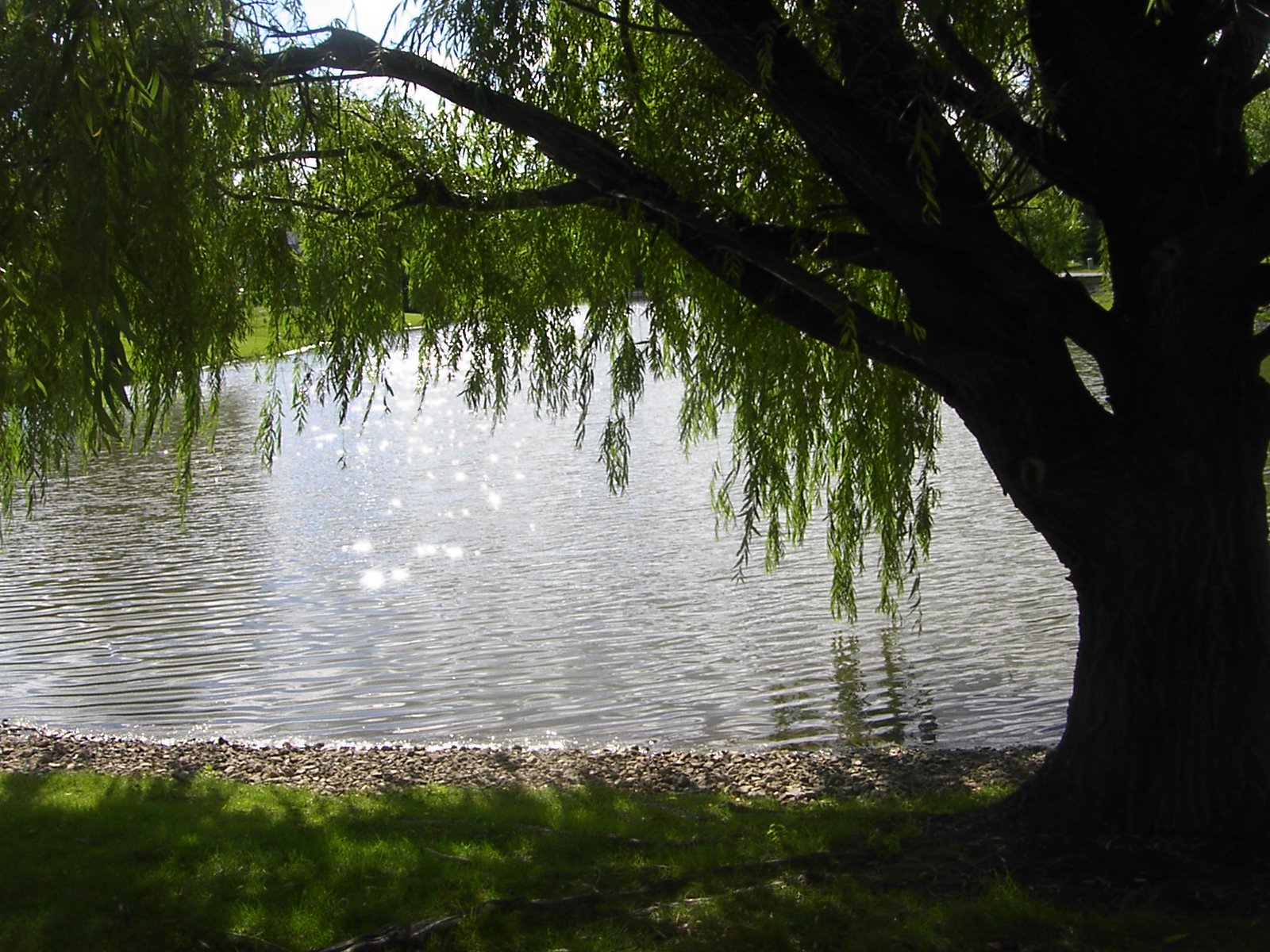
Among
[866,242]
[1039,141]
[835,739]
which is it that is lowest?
[835,739]

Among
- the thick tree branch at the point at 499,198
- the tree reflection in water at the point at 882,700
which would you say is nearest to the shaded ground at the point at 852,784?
the tree reflection in water at the point at 882,700

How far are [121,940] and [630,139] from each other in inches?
142

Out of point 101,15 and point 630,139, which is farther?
point 630,139

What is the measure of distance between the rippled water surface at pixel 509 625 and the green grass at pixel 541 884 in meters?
2.71

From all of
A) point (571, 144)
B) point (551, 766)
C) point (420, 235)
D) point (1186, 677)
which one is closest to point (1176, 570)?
point (1186, 677)

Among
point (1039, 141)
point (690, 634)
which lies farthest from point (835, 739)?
point (1039, 141)

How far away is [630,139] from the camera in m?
5.56

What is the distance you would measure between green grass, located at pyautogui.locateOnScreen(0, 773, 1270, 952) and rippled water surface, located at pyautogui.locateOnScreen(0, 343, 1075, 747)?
8.91ft

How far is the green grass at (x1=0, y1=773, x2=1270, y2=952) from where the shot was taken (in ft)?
12.8

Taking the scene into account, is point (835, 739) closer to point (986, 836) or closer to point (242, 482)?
point (986, 836)

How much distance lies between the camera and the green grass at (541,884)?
153 inches

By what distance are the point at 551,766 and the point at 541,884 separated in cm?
288

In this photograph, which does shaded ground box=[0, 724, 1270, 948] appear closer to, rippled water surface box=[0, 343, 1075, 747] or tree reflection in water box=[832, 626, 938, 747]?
tree reflection in water box=[832, 626, 938, 747]

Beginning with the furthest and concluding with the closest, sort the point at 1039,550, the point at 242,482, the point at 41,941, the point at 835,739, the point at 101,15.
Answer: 1. the point at 242,482
2. the point at 1039,550
3. the point at 835,739
4. the point at 41,941
5. the point at 101,15
